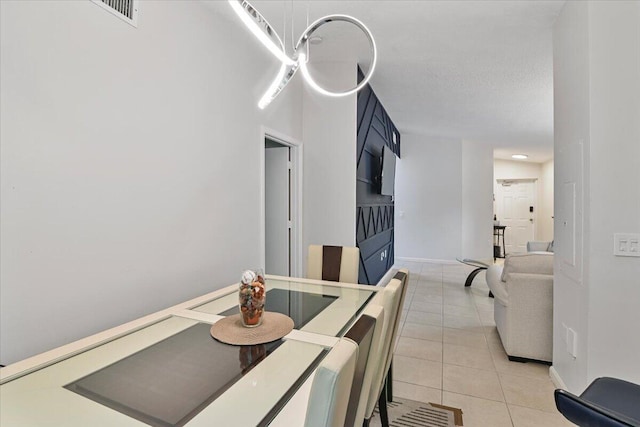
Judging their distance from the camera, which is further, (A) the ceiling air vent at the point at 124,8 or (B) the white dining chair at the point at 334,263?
(B) the white dining chair at the point at 334,263

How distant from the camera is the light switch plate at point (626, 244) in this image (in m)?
1.80

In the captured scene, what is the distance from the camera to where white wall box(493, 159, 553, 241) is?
346 inches

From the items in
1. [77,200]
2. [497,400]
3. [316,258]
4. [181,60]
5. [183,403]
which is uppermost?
[181,60]

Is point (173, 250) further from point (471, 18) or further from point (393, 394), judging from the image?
point (471, 18)

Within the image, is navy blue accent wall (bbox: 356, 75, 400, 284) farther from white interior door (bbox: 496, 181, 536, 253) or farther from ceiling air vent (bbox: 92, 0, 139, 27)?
white interior door (bbox: 496, 181, 536, 253)

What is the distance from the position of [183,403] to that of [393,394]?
5.60ft

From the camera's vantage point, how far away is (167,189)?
2174mm

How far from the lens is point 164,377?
1.10 m

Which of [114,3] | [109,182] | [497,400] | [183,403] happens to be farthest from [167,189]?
[497,400]

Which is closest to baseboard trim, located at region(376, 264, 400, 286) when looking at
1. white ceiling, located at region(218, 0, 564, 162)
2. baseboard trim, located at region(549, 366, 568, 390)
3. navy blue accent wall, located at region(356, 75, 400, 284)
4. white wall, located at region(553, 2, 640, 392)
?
navy blue accent wall, located at region(356, 75, 400, 284)

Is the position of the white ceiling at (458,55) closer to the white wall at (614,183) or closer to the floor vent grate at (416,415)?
the white wall at (614,183)

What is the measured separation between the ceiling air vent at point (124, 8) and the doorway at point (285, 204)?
193 cm

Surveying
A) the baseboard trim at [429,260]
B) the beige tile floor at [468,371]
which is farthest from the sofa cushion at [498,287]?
the baseboard trim at [429,260]

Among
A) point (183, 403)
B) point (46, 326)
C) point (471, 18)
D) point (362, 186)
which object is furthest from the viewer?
point (362, 186)
